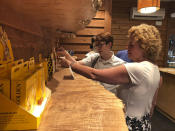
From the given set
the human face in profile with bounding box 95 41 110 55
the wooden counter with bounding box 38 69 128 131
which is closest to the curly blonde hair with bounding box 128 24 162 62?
the wooden counter with bounding box 38 69 128 131

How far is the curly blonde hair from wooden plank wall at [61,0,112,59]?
2678 mm

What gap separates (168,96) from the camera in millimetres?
3215

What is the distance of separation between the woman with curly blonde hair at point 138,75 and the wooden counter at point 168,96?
7.27 feet

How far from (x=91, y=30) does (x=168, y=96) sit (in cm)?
246

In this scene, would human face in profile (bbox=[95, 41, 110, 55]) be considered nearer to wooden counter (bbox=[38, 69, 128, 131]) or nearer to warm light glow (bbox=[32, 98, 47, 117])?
wooden counter (bbox=[38, 69, 128, 131])

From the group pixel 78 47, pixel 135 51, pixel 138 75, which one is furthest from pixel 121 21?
pixel 138 75

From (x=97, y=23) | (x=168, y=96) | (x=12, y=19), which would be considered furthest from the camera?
(x=97, y=23)

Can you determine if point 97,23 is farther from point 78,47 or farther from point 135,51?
point 135,51

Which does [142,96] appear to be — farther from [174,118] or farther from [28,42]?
[174,118]

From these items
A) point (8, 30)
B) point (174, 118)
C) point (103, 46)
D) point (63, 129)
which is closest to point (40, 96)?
point (63, 129)

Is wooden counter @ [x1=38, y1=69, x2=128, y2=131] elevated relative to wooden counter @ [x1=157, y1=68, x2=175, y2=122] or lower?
elevated

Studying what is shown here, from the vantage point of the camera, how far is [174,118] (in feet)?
9.68

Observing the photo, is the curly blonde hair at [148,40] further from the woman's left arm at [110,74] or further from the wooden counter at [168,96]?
the wooden counter at [168,96]

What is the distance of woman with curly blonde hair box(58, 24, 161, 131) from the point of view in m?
1.10
